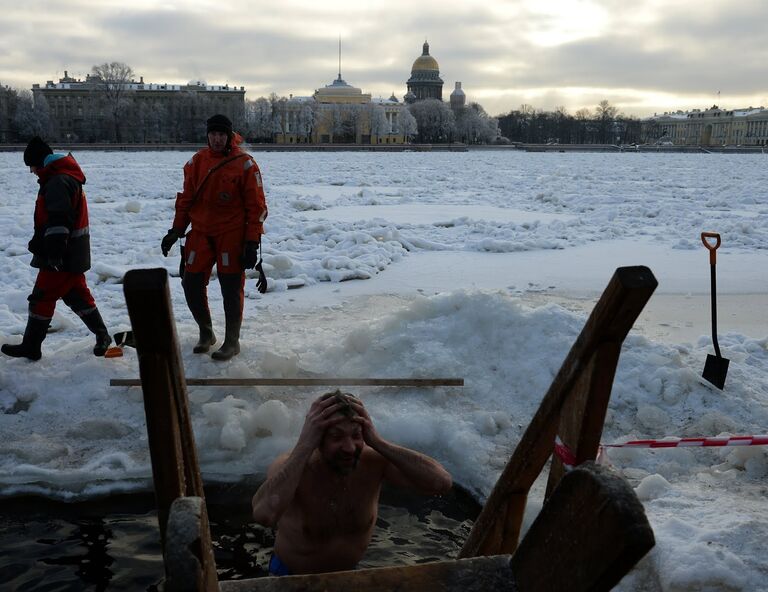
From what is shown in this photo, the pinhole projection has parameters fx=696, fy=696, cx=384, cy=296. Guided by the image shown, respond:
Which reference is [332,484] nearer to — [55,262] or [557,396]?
[557,396]

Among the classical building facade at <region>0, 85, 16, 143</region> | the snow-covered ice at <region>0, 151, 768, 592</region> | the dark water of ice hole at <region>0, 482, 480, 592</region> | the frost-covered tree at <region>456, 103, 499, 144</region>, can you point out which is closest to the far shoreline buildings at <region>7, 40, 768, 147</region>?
the classical building facade at <region>0, 85, 16, 143</region>

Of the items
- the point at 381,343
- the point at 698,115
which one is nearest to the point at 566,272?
the point at 381,343

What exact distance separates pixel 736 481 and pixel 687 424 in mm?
743

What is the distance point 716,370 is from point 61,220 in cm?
477

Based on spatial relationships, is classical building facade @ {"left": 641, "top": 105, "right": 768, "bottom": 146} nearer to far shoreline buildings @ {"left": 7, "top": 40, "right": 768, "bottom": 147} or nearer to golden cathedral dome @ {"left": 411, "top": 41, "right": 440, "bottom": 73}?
far shoreline buildings @ {"left": 7, "top": 40, "right": 768, "bottom": 147}

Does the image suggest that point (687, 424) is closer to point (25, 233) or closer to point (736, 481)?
point (736, 481)

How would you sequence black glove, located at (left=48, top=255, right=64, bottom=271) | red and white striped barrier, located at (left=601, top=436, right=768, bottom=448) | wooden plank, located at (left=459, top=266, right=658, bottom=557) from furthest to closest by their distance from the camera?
black glove, located at (left=48, top=255, right=64, bottom=271) → red and white striped barrier, located at (left=601, top=436, right=768, bottom=448) → wooden plank, located at (left=459, top=266, right=658, bottom=557)

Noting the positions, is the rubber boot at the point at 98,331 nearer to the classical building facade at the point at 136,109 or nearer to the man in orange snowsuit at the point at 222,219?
the man in orange snowsuit at the point at 222,219

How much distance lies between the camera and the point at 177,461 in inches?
75.0

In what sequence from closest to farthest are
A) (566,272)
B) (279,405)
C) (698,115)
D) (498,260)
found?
1. (279,405)
2. (566,272)
3. (498,260)
4. (698,115)

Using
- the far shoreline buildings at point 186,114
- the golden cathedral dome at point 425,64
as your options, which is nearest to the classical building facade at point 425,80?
the golden cathedral dome at point 425,64

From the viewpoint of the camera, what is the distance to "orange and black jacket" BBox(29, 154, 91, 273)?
4.98 meters

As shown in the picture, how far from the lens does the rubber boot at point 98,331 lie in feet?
17.4

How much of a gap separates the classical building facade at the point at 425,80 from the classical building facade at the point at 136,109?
36.2 meters
